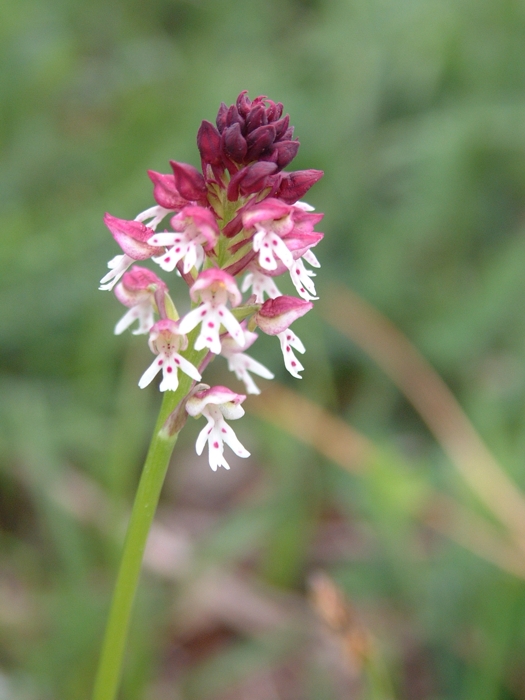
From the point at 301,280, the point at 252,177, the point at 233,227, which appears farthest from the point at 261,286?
the point at 252,177

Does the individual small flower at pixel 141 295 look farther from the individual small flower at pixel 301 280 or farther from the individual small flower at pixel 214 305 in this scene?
the individual small flower at pixel 301 280

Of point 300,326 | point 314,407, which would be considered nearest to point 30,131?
point 300,326

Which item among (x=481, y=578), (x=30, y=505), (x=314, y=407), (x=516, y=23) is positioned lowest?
(x=481, y=578)

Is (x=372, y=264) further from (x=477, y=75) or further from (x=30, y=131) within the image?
(x=30, y=131)

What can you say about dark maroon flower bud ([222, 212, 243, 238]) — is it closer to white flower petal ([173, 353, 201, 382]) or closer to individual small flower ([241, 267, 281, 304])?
individual small flower ([241, 267, 281, 304])

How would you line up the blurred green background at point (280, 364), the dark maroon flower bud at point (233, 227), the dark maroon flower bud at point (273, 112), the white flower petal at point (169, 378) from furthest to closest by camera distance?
the blurred green background at point (280, 364) → the dark maroon flower bud at point (273, 112) → the dark maroon flower bud at point (233, 227) → the white flower petal at point (169, 378)

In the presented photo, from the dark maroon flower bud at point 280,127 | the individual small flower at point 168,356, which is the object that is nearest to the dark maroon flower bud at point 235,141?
the dark maroon flower bud at point 280,127
